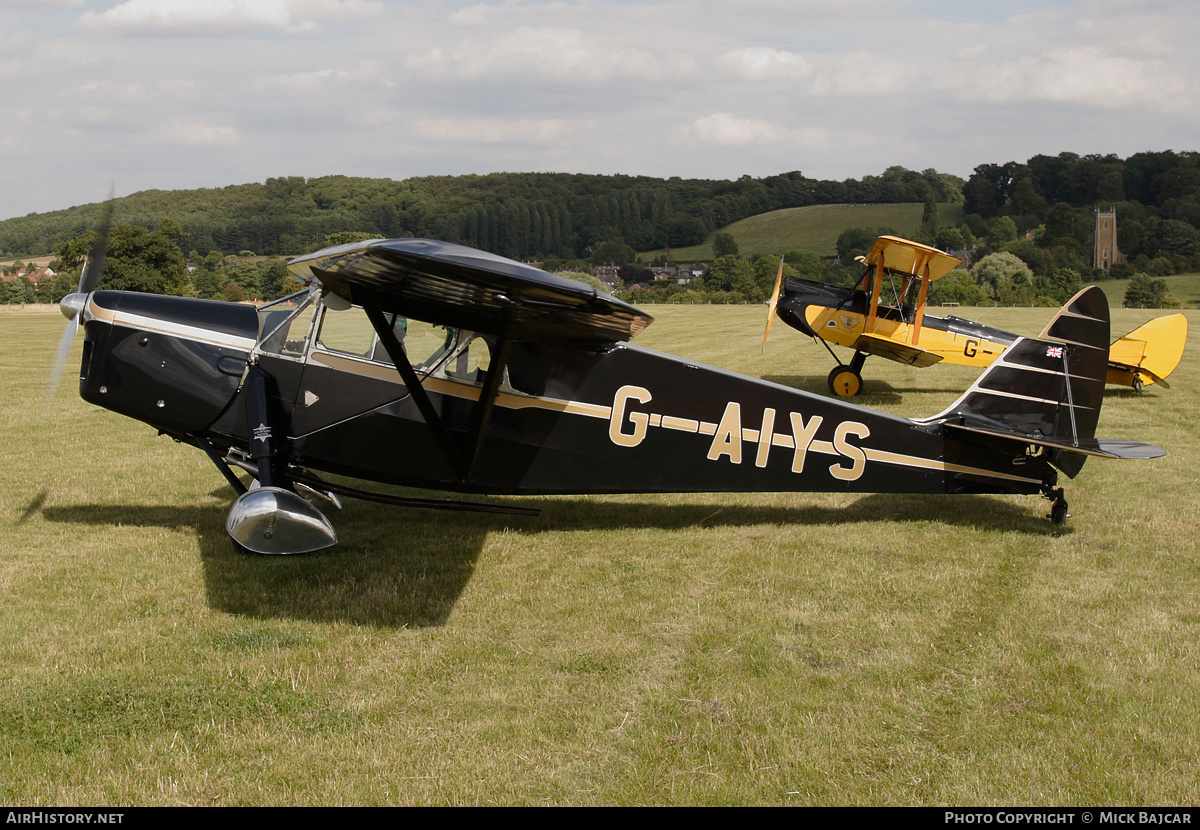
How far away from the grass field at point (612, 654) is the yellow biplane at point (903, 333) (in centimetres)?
666

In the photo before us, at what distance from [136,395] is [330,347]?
140 centimetres

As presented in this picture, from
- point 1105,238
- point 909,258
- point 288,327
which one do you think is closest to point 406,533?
point 288,327

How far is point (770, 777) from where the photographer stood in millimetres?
3637

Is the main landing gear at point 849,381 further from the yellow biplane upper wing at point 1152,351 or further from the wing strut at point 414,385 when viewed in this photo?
the wing strut at point 414,385

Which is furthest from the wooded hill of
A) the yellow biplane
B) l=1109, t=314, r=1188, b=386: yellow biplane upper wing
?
l=1109, t=314, r=1188, b=386: yellow biplane upper wing

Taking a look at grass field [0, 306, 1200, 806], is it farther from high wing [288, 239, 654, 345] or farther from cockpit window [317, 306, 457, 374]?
high wing [288, 239, 654, 345]

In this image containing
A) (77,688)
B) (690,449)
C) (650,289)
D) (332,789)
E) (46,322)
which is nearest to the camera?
(332,789)

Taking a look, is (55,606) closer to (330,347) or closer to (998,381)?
(330,347)

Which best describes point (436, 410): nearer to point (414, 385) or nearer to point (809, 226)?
point (414, 385)

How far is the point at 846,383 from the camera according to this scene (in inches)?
594

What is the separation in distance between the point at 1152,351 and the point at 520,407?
13.1 m

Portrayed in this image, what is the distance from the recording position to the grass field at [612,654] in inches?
143

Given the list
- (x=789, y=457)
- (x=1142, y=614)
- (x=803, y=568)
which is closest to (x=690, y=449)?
(x=789, y=457)

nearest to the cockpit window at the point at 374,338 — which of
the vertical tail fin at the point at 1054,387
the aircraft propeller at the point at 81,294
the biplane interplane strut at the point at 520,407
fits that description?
the biplane interplane strut at the point at 520,407
